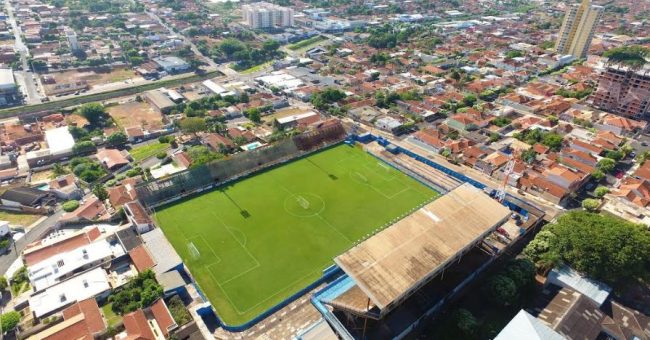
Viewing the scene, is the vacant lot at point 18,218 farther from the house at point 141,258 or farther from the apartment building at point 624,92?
the apartment building at point 624,92

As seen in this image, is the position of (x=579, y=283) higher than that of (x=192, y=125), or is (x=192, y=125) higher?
(x=192, y=125)

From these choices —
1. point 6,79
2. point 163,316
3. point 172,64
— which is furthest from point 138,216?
point 172,64

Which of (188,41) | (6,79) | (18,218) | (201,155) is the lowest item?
(18,218)

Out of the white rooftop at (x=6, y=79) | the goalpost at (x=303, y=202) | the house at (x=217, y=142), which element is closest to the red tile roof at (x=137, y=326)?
the goalpost at (x=303, y=202)

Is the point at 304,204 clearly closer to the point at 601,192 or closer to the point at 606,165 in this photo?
the point at 601,192

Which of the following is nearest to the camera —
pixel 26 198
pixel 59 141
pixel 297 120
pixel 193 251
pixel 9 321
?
pixel 9 321

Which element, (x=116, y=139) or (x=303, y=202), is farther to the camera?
(x=116, y=139)
